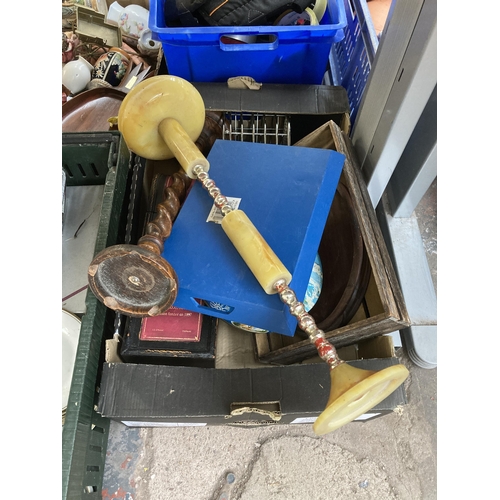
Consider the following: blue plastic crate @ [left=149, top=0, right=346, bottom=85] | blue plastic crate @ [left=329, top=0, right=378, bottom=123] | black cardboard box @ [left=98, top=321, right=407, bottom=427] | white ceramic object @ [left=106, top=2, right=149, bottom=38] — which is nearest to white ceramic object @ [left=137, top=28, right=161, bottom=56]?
white ceramic object @ [left=106, top=2, right=149, bottom=38]

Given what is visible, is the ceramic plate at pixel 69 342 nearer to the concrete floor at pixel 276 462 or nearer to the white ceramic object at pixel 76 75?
the concrete floor at pixel 276 462

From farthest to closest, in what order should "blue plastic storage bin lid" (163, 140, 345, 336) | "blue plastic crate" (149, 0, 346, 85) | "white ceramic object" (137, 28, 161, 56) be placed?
1. "white ceramic object" (137, 28, 161, 56)
2. "blue plastic crate" (149, 0, 346, 85)
3. "blue plastic storage bin lid" (163, 140, 345, 336)

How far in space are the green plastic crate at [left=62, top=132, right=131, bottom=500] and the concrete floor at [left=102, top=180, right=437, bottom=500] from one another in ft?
0.30

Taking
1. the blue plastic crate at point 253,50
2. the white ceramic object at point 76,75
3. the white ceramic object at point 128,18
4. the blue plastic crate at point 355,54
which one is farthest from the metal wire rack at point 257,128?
the white ceramic object at point 128,18

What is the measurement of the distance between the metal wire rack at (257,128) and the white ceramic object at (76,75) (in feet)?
2.16

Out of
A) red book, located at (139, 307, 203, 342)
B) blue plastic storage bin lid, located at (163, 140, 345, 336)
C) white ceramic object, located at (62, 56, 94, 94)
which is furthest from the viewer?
white ceramic object, located at (62, 56, 94, 94)

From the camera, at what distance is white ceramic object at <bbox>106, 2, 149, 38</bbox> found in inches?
57.1

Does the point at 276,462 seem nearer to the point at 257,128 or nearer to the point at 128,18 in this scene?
the point at 257,128

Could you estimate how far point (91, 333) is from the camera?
69cm

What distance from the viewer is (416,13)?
1.89 ft

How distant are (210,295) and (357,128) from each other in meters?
0.53

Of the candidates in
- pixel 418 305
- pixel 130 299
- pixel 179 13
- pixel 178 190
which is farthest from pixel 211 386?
pixel 179 13

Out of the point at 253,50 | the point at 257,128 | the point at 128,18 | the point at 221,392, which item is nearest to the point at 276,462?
the point at 221,392

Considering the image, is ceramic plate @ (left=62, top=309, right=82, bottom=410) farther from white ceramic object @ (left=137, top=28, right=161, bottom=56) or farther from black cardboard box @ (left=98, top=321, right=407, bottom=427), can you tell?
white ceramic object @ (left=137, top=28, right=161, bottom=56)
